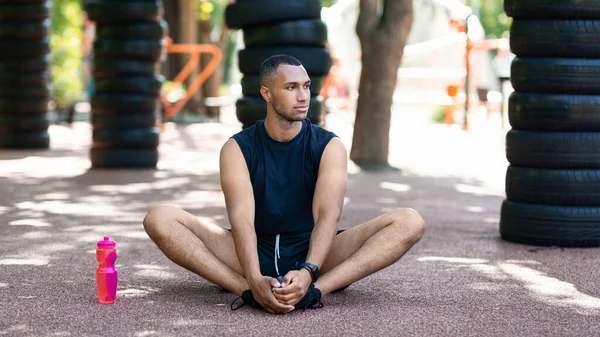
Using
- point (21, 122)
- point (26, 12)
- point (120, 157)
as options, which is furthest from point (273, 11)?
point (21, 122)

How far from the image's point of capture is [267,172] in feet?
20.8

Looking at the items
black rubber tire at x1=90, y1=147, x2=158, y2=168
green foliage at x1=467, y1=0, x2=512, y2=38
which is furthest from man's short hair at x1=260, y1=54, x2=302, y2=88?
green foliage at x1=467, y1=0, x2=512, y2=38

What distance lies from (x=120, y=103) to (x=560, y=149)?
8.04m

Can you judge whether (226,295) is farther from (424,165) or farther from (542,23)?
(424,165)

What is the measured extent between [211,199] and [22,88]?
25.5 feet

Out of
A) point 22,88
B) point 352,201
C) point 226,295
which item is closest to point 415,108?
point 22,88

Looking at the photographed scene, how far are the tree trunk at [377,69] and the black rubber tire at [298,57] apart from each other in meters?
4.34

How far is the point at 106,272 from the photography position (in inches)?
244

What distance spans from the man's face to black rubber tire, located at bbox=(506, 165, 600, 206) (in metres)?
3.07

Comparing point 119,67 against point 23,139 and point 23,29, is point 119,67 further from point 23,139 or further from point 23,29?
point 23,139

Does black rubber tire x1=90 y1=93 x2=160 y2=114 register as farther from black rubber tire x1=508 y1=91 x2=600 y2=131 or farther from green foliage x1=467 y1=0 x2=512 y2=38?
green foliage x1=467 y1=0 x2=512 y2=38

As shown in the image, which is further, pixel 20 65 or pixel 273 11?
pixel 20 65

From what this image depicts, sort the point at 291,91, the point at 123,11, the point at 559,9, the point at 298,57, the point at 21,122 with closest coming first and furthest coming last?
the point at 291,91 → the point at 559,9 → the point at 298,57 → the point at 123,11 → the point at 21,122

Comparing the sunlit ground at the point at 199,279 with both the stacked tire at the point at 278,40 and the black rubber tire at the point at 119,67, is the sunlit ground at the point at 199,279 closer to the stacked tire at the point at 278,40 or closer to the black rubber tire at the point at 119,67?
the stacked tire at the point at 278,40
